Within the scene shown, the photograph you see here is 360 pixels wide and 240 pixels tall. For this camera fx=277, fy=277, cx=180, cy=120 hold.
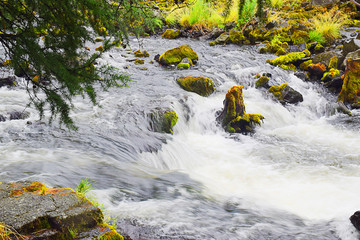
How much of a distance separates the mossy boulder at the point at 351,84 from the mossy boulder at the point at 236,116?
12.6 ft

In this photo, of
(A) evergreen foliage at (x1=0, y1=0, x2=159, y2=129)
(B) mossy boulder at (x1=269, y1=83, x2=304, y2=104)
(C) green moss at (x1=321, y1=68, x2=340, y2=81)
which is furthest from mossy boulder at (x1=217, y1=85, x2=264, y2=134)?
(C) green moss at (x1=321, y1=68, x2=340, y2=81)

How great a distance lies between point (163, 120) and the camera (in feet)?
23.8

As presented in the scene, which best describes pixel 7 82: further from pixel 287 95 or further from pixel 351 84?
pixel 351 84

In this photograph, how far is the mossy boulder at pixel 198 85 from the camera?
9523mm

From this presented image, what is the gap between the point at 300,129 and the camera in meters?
8.31

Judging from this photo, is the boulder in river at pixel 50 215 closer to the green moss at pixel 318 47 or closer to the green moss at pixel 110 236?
the green moss at pixel 110 236

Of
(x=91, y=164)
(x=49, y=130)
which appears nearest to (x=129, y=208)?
(x=91, y=164)

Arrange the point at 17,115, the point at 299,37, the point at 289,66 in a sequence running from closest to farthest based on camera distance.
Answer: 1. the point at 17,115
2. the point at 289,66
3. the point at 299,37

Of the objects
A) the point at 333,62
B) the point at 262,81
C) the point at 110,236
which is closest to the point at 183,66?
the point at 262,81

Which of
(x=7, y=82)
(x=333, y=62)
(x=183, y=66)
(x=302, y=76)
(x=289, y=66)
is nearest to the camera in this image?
(x=7, y=82)

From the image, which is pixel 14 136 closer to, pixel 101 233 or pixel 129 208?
pixel 129 208

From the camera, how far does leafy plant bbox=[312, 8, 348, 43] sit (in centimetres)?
1385

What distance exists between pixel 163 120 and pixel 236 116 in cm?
208

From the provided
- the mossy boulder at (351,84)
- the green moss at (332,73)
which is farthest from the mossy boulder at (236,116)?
the green moss at (332,73)
